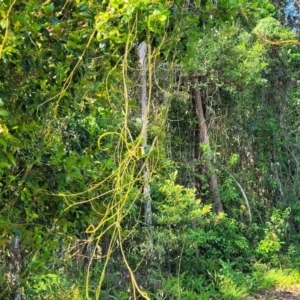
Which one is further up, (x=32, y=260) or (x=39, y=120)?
(x=39, y=120)

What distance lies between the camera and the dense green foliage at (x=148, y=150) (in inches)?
48.9

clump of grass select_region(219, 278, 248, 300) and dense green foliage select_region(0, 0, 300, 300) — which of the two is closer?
dense green foliage select_region(0, 0, 300, 300)

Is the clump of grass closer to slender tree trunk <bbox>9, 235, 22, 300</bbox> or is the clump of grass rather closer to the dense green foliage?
the dense green foliage

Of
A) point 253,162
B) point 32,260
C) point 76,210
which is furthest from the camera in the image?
point 253,162

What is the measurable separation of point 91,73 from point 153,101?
2.57m

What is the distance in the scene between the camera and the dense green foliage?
4.07 feet

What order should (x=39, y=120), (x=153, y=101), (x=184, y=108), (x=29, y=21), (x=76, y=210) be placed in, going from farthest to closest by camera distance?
(x=184, y=108), (x=153, y=101), (x=76, y=210), (x=39, y=120), (x=29, y=21)

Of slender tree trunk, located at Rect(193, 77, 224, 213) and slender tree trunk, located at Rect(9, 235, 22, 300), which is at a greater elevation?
slender tree trunk, located at Rect(9, 235, 22, 300)

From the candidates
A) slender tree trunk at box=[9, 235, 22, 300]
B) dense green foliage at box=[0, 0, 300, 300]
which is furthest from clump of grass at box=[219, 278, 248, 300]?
slender tree trunk at box=[9, 235, 22, 300]

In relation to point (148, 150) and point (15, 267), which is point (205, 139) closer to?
point (15, 267)

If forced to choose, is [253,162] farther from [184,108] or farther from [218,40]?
[218,40]

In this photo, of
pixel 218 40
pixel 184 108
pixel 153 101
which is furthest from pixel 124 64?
pixel 184 108

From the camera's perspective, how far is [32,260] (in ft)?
5.76

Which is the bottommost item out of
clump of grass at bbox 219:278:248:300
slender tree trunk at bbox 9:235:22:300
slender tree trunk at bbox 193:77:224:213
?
clump of grass at bbox 219:278:248:300
